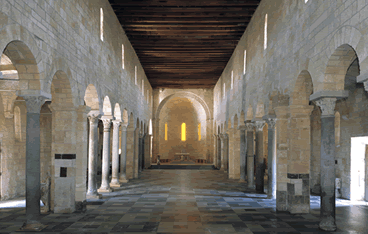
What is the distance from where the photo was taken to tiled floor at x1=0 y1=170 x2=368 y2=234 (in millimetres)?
8281

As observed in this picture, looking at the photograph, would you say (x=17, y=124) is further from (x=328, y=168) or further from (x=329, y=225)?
(x=329, y=225)

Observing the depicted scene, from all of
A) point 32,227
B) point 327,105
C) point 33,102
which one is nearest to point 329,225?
point 327,105

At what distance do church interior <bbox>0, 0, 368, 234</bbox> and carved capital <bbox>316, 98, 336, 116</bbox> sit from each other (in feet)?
0.11

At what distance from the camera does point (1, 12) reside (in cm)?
576

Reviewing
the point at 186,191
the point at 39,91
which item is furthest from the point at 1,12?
the point at 186,191

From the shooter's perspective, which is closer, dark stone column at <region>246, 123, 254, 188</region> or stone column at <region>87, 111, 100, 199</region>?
stone column at <region>87, 111, 100, 199</region>

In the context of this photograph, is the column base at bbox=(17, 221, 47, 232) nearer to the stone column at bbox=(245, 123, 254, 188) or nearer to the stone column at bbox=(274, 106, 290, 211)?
the stone column at bbox=(274, 106, 290, 211)

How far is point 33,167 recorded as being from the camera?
299 inches

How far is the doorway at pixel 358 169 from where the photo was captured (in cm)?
1277

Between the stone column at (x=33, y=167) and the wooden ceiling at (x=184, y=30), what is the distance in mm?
7521

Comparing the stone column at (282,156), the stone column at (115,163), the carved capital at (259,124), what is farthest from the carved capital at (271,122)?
the stone column at (115,163)

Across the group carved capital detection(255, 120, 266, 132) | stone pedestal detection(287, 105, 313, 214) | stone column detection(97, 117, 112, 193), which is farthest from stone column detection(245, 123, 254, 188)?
stone column detection(97, 117, 112, 193)

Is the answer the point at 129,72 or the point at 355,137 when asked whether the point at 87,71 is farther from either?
the point at 355,137

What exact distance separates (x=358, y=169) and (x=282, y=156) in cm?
420
